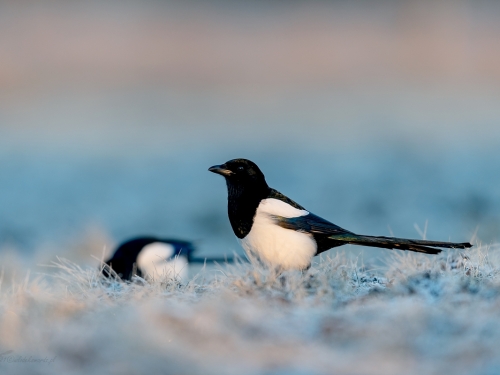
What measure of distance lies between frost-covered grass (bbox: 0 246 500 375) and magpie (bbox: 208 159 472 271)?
593mm

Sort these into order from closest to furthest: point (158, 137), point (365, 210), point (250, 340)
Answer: point (250, 340), point (365, 210), point (158, 137)

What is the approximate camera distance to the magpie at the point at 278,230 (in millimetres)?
4633

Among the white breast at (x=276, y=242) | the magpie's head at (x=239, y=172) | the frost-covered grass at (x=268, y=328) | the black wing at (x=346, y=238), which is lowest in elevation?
the frost-covered grass at (x=268, y=328)

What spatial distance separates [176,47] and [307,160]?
6577 millimetres

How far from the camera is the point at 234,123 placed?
49.3ft

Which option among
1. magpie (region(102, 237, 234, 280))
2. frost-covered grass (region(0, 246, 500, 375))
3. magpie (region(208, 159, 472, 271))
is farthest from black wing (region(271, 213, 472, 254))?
magpie (region(102, 237, 234, 280))

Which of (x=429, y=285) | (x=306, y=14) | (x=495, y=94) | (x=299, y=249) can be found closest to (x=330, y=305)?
(x=429, y=285)

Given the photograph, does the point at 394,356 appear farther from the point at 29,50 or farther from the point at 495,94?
the point at 29,50

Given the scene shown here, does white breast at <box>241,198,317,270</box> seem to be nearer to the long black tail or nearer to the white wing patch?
the white wing patch

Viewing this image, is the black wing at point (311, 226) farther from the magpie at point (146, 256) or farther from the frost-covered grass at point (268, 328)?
the magpie at point (146, 256)

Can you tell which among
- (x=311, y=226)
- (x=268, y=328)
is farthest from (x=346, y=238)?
(x=268, y=328)

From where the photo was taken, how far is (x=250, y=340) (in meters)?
3.04

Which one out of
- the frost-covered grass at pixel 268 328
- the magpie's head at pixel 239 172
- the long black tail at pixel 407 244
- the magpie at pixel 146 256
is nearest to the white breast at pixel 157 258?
the magpie at pixel 146 256

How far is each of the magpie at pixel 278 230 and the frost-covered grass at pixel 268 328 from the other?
0.59 m
